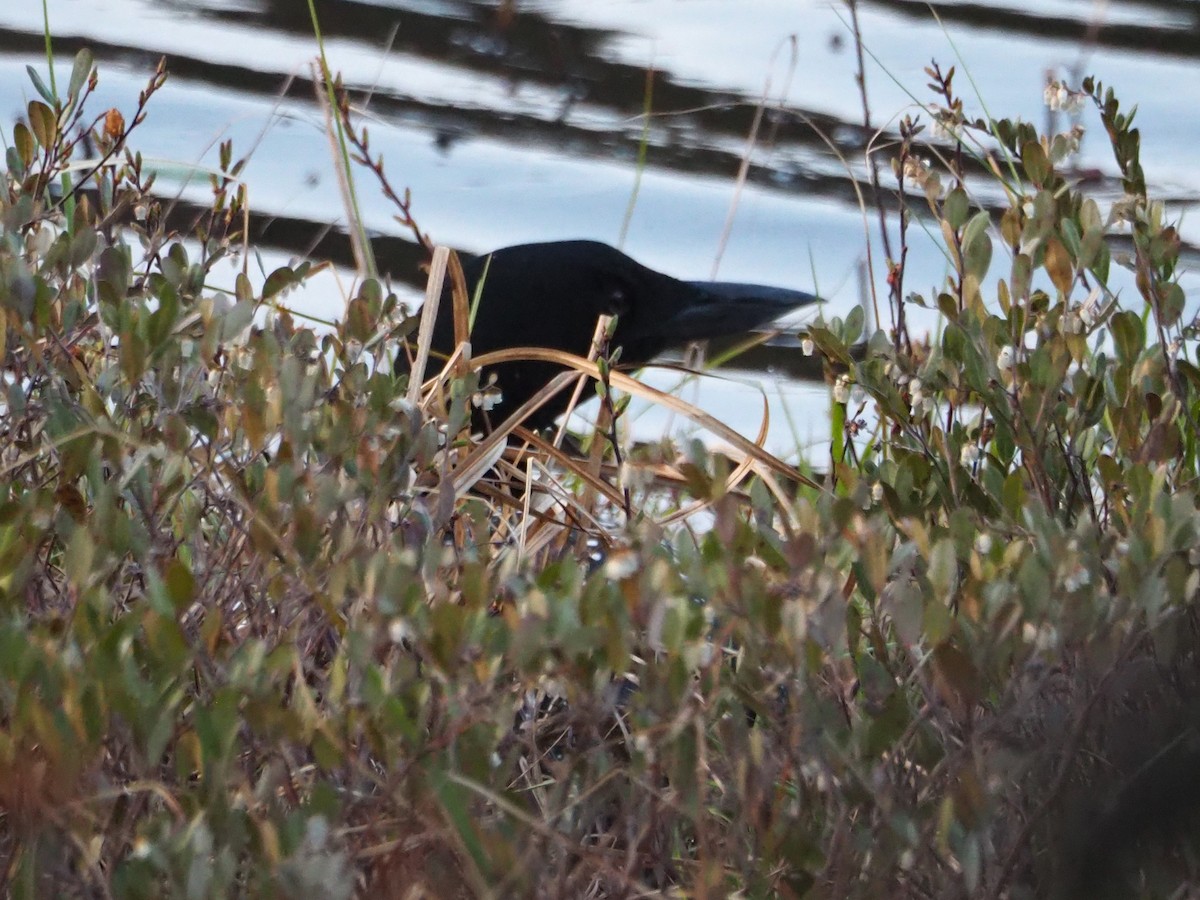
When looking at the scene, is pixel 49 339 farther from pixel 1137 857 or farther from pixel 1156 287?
pixel 1137 857

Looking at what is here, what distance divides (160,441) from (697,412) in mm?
662

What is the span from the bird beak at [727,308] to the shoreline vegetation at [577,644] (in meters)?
1.61

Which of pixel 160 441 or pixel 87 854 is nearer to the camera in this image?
pixel 87 854

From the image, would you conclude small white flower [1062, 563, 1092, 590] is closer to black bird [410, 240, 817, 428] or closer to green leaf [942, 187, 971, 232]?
green leaf [942, 187, 971, 232]

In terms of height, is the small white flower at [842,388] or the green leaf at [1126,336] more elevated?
the green leaf at [1126,336]

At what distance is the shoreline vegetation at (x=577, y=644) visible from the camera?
113 cm

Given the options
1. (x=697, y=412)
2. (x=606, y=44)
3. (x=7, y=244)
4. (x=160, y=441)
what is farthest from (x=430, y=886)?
(x=606, y=44)

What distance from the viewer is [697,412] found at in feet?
6.73

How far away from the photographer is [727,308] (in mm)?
3516

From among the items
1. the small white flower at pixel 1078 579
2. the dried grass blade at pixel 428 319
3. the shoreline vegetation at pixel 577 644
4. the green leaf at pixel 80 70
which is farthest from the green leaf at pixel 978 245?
the green leaf at pixel 80 70

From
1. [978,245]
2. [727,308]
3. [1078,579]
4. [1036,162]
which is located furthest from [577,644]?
[727,308]

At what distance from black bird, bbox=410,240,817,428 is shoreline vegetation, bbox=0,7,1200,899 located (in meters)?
1.27

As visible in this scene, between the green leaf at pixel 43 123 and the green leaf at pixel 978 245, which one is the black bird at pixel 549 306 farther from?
the green leaf at pixel 978 245

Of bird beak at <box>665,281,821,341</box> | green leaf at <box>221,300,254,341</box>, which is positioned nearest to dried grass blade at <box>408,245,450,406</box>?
green leaf at <box>221,300,254,341</box>
